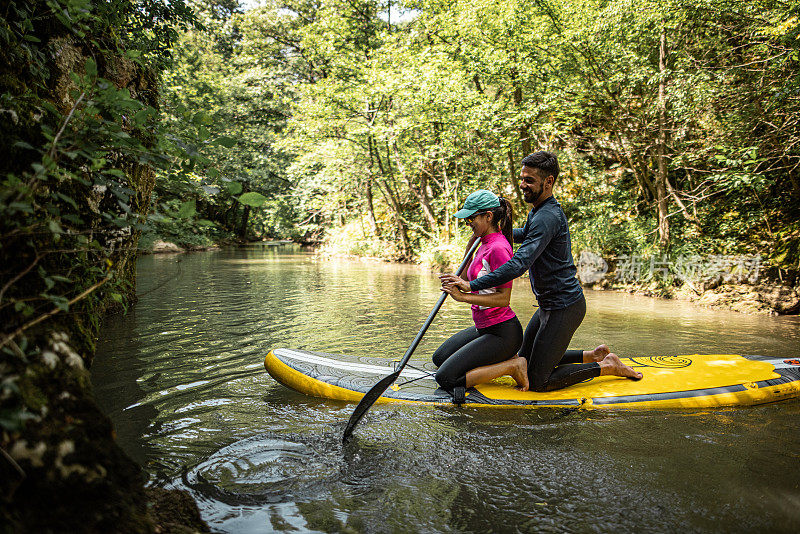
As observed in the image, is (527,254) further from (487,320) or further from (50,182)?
(50,182)

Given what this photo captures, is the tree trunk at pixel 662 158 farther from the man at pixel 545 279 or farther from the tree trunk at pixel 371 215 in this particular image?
the tree trunk at pixel 371 215

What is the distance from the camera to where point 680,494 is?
2449 mm

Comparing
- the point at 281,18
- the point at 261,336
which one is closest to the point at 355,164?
the point at 281,18

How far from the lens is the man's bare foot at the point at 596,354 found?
396cm

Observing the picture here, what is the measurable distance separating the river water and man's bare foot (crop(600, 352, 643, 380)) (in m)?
0.37

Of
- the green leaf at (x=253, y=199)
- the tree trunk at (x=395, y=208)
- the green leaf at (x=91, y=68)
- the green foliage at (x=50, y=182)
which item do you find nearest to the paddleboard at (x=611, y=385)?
the green foliage at (x=50, y=182)

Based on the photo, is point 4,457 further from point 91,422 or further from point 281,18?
point 281,18

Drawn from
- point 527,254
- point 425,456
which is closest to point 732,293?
point 527,254

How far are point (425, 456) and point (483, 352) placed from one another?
3.20ft

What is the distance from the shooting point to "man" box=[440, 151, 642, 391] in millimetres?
3275

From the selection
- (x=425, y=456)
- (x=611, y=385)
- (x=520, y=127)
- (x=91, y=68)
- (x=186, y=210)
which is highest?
(x=520, y=127)

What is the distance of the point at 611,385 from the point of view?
3785mm

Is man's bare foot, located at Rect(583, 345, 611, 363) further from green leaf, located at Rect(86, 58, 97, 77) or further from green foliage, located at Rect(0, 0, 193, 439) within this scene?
green leaf, located at Rect(86, 58, 97, 77)

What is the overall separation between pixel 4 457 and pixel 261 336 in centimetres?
481
